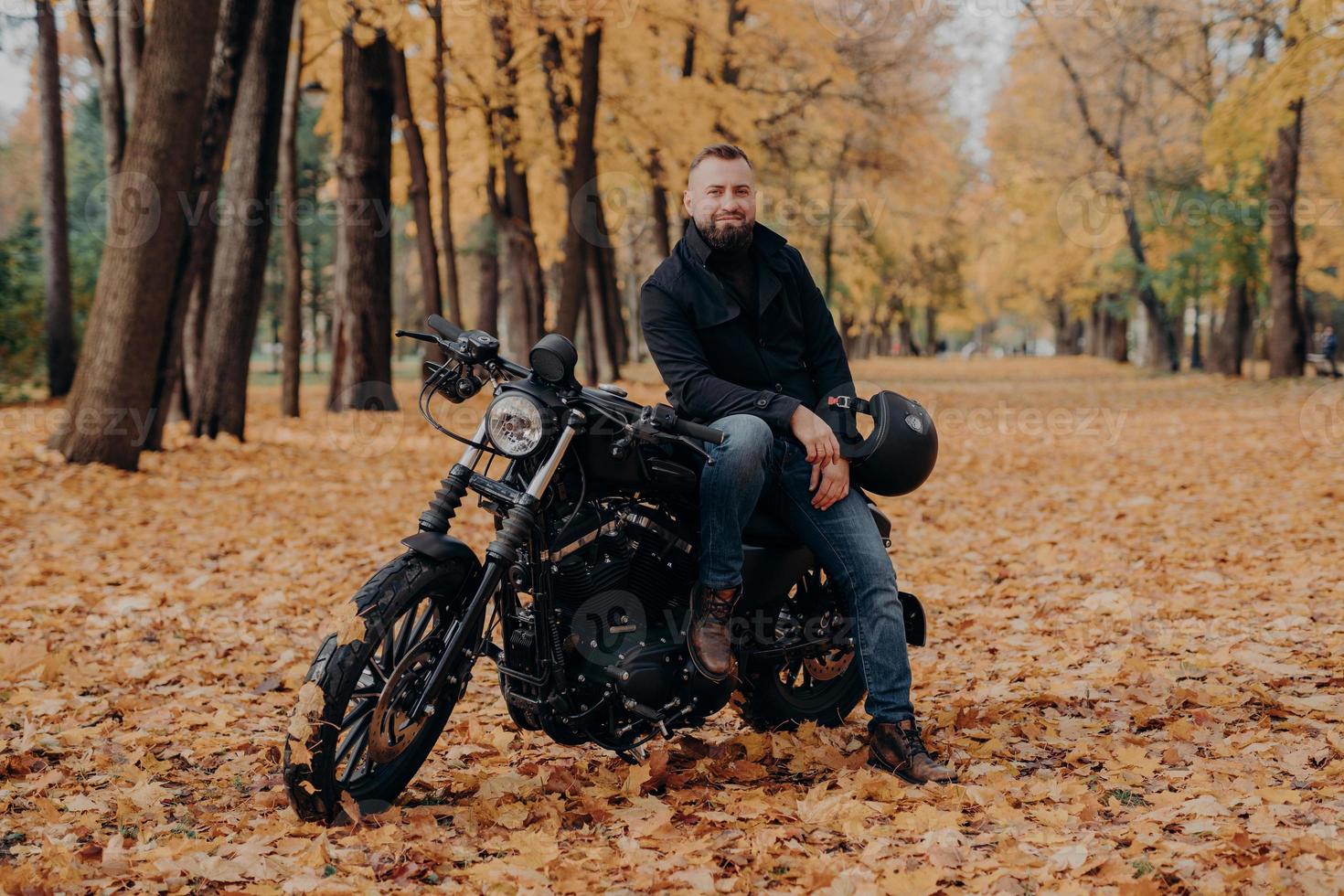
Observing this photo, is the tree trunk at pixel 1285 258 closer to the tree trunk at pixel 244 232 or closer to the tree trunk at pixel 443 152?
the tree trunk at pixel 443 152

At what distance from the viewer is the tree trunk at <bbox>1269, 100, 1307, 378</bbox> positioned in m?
22.4

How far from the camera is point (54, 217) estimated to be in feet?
63.5

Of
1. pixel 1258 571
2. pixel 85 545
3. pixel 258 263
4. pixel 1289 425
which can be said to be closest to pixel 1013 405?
pixel 1289 425

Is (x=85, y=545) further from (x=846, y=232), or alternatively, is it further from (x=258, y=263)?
(x=846, y=232)

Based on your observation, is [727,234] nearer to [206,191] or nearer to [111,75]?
[206,191]

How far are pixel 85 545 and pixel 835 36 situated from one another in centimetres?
1957

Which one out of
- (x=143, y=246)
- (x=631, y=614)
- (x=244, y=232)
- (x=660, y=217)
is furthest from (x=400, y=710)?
(x=660, y=217)

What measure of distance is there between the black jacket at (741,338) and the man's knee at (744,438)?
0.32 feet

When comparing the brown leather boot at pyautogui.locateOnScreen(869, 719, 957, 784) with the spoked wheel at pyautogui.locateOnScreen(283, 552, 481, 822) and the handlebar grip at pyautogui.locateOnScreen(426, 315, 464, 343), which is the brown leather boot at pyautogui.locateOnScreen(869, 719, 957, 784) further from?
the handlebar grip at pyautogui.locateOnScreen(426, 315, 464, 343)

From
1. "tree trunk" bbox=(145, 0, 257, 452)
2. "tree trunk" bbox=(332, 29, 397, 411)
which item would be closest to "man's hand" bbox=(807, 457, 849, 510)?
"tree trunk" bbox=(145, 0, 257, 452)

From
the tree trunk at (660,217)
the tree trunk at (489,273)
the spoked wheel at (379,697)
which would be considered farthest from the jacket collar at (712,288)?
the tree trunk at (489,273)

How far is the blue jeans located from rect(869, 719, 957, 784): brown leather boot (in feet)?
0.13

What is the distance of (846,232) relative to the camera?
135 ft

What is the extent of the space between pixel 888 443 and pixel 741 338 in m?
0.60
